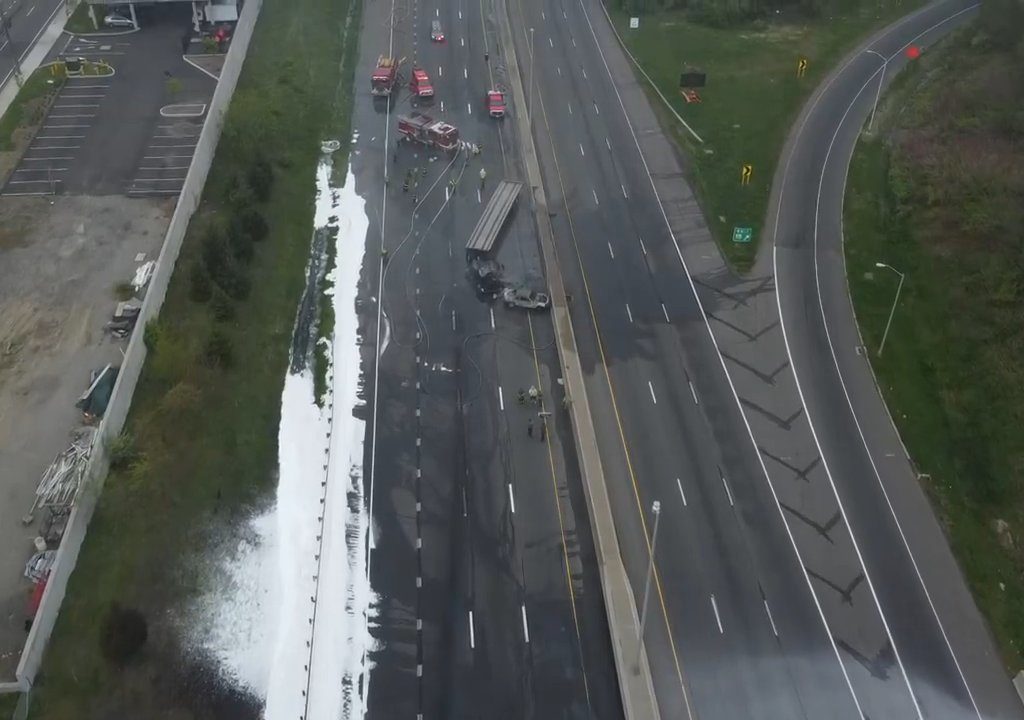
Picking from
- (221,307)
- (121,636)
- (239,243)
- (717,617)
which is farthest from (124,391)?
(717,617)

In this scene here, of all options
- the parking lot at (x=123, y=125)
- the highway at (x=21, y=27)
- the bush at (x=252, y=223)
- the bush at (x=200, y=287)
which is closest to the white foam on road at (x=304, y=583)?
the bush at (x=200, y=287)

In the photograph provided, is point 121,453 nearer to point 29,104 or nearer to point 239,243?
point 239,243

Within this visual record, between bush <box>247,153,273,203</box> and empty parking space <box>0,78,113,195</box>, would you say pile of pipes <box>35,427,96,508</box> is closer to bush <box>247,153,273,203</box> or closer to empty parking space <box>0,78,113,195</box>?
bush <box>247,153,273,203</box>

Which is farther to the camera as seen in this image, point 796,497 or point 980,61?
point 980,61

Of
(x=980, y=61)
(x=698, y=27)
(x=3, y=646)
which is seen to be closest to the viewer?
(x=3, y=646)

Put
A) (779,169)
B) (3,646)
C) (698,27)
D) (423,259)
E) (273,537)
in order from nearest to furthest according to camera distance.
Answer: (3,646), (273,537), (423,259), (779,169), (698,27)

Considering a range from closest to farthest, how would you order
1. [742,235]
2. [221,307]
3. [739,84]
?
[221,307] < [742,235] < [739,84]

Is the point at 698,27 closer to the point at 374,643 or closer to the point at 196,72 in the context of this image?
the point at 196,72

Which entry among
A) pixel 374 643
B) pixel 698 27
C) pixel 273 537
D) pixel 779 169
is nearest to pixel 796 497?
pixel 374 643
